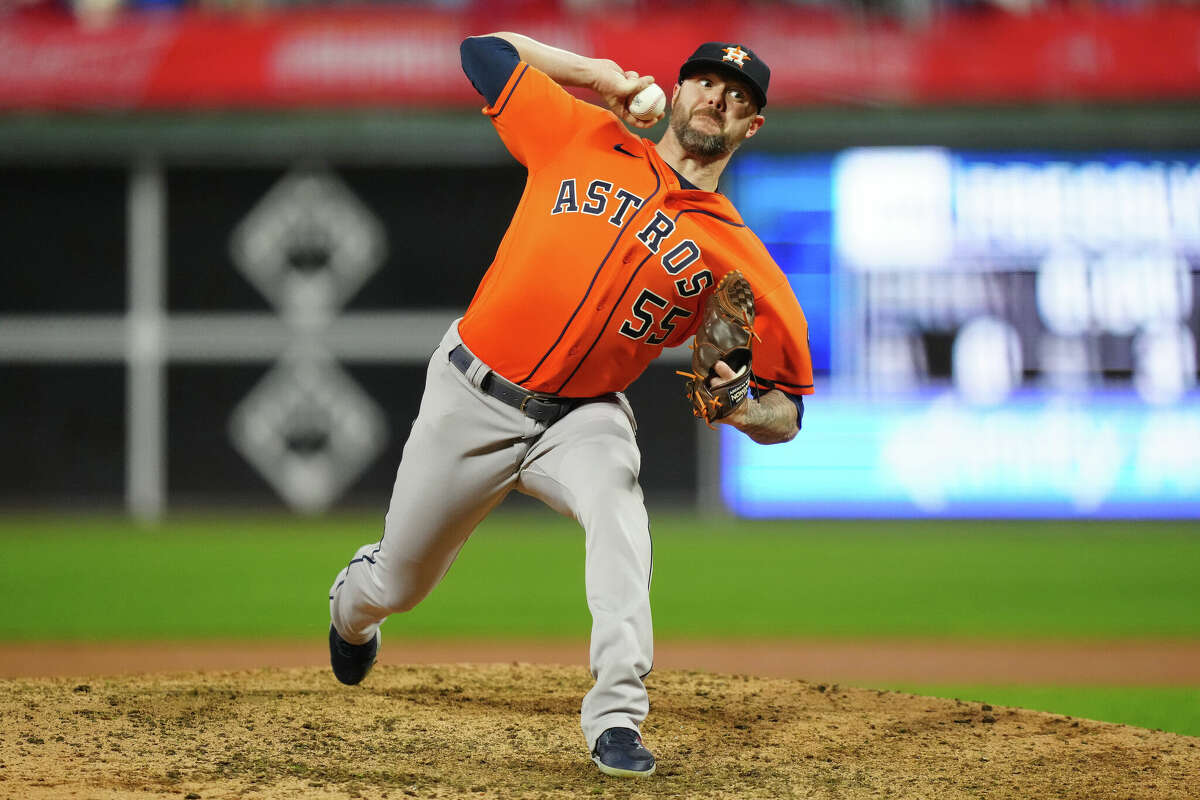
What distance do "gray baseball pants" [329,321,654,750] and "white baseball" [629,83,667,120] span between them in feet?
2.51

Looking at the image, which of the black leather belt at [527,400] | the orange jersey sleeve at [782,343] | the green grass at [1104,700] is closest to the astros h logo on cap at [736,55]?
the orange jersey sleeve at [782,343]

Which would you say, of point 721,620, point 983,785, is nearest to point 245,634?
point 721,620

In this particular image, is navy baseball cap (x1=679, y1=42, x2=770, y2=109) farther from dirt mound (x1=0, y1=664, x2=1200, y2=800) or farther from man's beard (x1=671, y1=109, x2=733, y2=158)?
dirt mound (x1=0, y1=664, x2=1200, y2=800)

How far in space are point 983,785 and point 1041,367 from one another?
7.76 m

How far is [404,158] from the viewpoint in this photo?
11.9 m

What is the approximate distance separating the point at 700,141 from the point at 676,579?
211 inches

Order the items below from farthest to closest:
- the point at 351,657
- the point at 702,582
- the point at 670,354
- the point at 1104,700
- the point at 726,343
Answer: the point at 670,354
the point at 702,582
the point at 1104,700
the point at 351,657
the point at 726,343

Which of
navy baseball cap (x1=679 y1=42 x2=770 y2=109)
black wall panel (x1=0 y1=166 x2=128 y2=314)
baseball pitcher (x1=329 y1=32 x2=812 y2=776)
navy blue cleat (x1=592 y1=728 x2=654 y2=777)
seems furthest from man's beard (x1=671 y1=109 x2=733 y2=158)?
black wall panel (x1=0 y1=166 x2=128 y2=314)

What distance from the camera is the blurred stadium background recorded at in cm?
1087

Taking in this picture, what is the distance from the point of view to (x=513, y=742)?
3883 mm

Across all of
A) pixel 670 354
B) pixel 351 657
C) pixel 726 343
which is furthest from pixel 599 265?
pixel 670 354

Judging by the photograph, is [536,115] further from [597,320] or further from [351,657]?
[351,657]

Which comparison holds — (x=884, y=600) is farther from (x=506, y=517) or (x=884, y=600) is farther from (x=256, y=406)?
(x=256, y=406)

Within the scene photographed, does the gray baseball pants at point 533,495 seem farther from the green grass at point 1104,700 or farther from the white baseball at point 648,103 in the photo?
the green grass at point 1104,700
